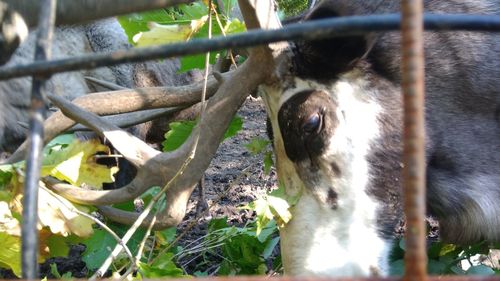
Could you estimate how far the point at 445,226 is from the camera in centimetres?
288

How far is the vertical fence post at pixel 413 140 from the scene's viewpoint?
85cm

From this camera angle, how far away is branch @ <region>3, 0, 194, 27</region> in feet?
4.17

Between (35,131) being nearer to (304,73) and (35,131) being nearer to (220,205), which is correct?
(304,73)

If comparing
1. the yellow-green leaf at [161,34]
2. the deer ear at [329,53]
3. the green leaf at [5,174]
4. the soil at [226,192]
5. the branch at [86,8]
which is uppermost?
the branch at [86,8]

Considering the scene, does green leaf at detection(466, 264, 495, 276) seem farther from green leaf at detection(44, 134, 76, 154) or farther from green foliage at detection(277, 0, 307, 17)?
green foliage at detection(277, 0, 307, 17)

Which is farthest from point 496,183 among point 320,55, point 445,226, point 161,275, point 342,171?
point 161,275

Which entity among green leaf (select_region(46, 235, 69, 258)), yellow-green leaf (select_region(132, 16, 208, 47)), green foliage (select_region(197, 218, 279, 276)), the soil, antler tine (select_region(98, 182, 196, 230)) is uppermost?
yellow-green leaf (select_region(132, 16, 208, 47))

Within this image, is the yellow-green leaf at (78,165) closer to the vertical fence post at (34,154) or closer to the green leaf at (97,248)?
the green leaf at (97,248)

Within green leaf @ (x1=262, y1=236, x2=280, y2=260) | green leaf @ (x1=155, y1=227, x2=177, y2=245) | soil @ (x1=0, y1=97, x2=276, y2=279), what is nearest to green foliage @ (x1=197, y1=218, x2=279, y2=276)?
green leaf @ (x1=262, y1=236, x2=280, y2=260)

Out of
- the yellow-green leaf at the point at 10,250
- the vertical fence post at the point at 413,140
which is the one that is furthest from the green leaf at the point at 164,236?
the vertical fence post at the point at 413,140

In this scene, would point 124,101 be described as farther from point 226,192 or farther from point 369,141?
point 369,141

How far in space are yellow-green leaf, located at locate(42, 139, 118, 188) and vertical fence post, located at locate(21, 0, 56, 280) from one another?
1409mm

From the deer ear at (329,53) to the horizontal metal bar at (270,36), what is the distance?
1515mm

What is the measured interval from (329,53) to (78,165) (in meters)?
1.06
